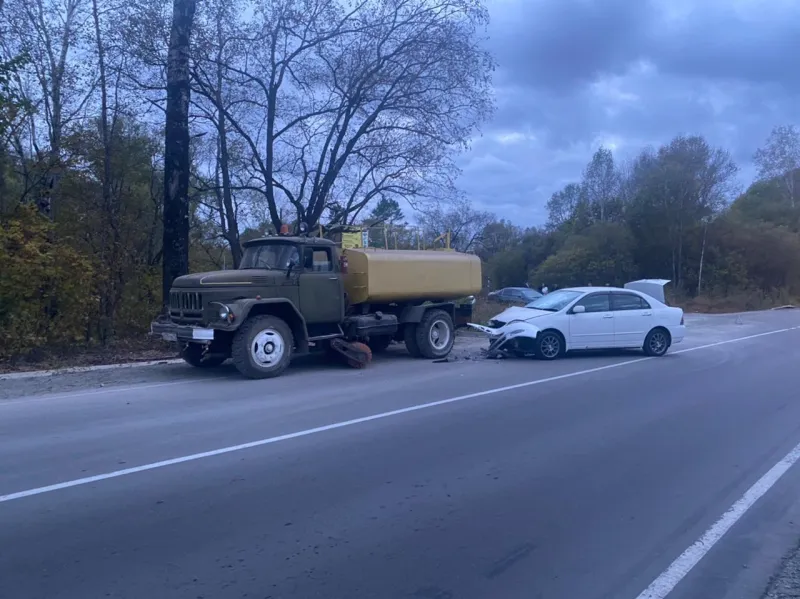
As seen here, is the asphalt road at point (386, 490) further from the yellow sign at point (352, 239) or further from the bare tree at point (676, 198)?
the bare tree at point (676, 198)

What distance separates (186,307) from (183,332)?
53 cm

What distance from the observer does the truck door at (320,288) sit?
13781mm

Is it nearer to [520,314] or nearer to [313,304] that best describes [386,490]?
[313,304]

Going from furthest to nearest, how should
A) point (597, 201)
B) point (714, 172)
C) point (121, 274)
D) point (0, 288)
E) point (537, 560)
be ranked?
1. point (597, 201)
2. point (714, 172)
3. point (121, 274)
4. point (0, 288)
5. point (537, 560)

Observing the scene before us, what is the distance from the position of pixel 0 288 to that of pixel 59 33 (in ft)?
27.3

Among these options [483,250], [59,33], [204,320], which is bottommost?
[204,320]

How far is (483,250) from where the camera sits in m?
58.2

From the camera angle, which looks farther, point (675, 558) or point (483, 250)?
point (483, 250)

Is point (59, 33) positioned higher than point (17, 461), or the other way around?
point (59, 33)

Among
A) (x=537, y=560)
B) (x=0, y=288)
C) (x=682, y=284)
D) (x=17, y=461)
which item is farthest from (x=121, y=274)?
(x=682, y=284)

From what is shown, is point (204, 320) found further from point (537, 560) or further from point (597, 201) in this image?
point (597, 201)

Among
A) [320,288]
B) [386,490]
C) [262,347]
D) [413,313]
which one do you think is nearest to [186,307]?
[262,347]

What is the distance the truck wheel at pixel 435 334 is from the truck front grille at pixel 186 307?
4.91 meters

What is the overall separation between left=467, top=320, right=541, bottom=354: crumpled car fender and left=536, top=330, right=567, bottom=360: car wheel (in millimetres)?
200
